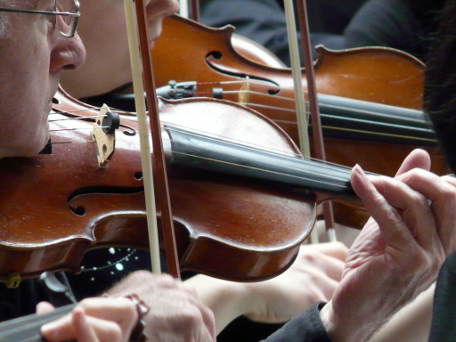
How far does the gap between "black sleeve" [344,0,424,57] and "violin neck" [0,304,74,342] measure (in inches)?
53.6

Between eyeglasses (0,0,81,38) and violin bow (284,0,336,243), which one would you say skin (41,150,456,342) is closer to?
violin bow (284,0,336,243)

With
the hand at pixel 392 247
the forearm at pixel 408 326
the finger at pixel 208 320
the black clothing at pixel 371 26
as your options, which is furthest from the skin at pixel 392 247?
the black clothing at pixel 371 26

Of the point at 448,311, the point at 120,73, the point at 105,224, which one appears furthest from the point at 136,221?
the point at 448,311

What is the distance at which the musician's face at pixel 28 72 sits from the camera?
94 centimetres

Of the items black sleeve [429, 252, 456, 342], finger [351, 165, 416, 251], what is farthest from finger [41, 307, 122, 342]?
finger [351, 165, 416, 251]

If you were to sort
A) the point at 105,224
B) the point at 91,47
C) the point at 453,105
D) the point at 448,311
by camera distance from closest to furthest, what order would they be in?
1. the point at 448,311
2. the point at 453,105
3. the point at 105,224
4. the point at 91,47

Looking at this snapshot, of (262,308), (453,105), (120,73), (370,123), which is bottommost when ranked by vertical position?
(262,308)

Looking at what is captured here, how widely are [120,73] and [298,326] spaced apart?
396mm

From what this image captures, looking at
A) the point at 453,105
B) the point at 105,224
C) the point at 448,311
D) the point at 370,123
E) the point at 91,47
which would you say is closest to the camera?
the point at 448,311

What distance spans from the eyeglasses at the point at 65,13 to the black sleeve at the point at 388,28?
1010 mm

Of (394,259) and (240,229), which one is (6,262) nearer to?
(240,229)

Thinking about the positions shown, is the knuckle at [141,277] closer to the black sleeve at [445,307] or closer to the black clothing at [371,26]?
the black sleeve at [445,307]

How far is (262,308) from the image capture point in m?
1.28

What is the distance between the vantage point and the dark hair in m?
0.89
